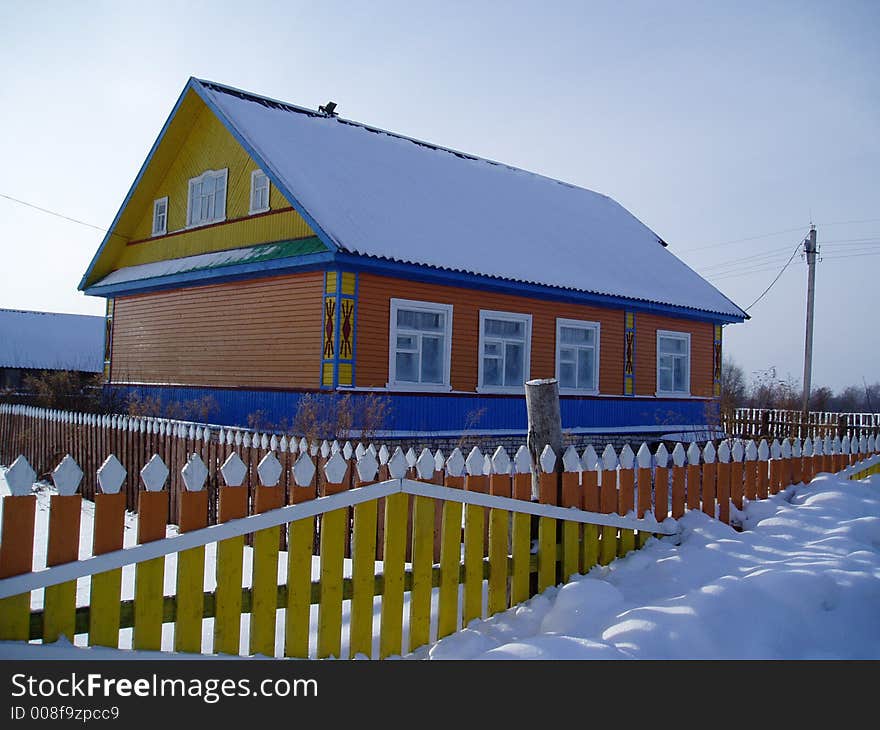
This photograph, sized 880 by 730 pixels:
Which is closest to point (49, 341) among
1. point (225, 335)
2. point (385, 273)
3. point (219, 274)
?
point (225, 335)

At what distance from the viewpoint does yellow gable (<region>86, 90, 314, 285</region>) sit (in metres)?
14.8

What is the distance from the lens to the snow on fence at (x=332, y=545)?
10.8 feet

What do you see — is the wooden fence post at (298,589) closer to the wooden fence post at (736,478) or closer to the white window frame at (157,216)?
the wooden fence post at (736,478)

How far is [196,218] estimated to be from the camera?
1700 centimetres

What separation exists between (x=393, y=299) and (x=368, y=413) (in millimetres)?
2801

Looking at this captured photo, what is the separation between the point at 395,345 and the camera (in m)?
13.9

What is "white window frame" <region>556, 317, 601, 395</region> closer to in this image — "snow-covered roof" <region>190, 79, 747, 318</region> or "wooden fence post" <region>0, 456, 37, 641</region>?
"snow-covered roof" <region>190, 79, 747, 318</region>

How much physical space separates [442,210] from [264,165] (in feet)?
13.8

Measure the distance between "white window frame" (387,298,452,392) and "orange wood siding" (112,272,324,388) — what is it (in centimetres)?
129

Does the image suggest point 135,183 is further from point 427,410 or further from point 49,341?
point 49,341
